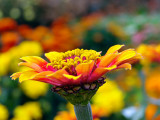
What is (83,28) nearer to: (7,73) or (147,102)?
(7,73)

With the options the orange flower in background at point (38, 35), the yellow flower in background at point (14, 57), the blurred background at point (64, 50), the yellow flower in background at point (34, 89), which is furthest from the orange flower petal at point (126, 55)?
the orange flower in background at point (38, 35)

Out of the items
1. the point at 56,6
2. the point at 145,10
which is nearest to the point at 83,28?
the point at 56,6

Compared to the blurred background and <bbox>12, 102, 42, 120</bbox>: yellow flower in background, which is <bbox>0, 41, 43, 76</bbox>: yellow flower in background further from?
<bbox>12, 102, 42, 120</bbox>: yellow flower in background

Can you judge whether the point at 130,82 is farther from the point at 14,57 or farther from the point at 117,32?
the point at 117,32

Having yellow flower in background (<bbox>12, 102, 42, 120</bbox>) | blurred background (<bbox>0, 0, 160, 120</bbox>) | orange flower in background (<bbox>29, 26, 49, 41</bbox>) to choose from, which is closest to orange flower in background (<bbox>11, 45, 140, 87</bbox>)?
blurred background (<bbox>0, 0, 160, 120</bbox>)

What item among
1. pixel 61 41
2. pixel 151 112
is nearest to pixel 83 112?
pixel 151 112
